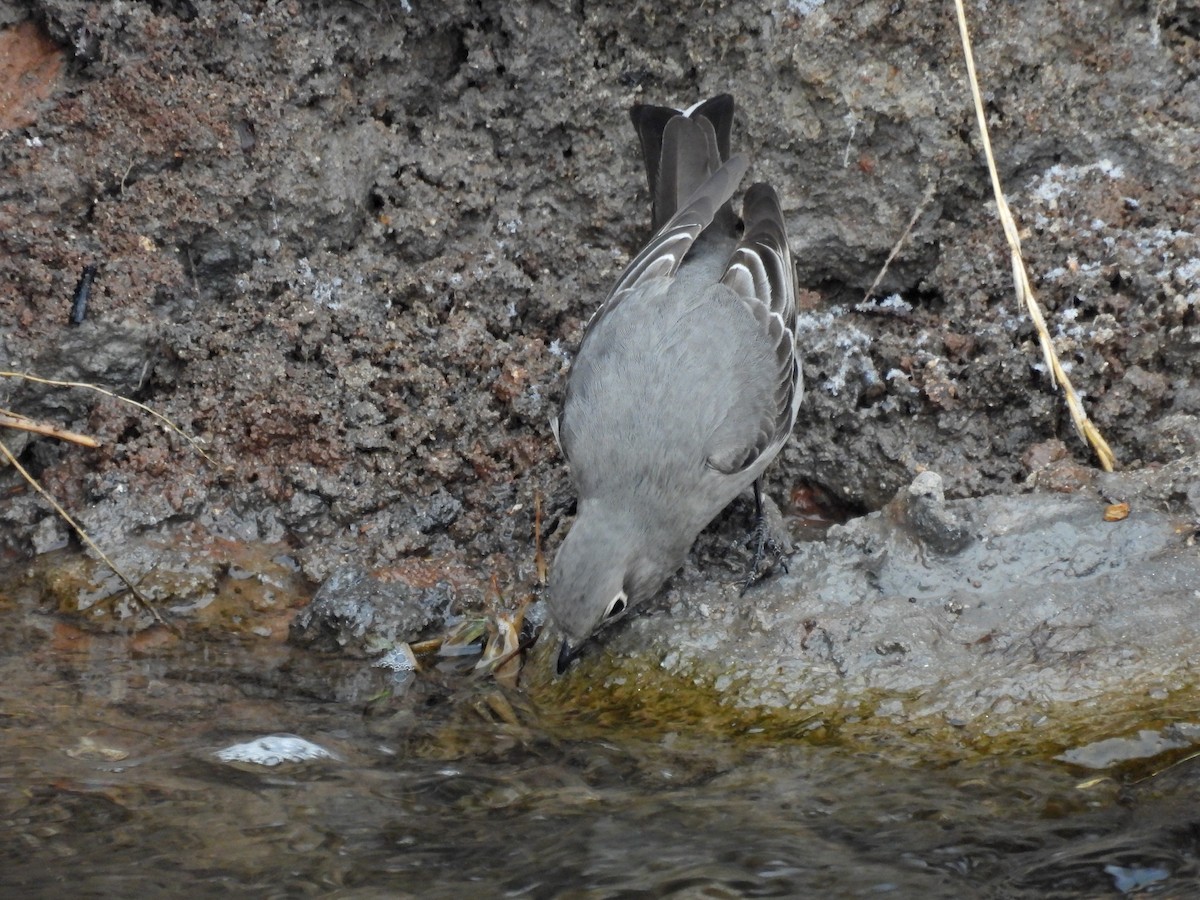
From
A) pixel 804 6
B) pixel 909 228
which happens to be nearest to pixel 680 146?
pixel 804 6

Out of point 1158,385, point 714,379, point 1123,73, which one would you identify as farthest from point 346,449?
point 1123,73

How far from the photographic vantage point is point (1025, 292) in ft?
20.9

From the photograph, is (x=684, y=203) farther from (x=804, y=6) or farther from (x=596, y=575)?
(x=596, y=575)

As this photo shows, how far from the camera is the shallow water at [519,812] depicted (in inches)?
160

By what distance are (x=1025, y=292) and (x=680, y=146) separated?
6.16 feet

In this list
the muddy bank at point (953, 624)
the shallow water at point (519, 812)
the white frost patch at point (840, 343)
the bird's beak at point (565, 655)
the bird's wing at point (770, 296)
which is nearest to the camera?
the shallow water at point (519, 812)

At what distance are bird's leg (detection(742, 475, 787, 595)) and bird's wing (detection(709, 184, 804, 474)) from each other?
0.29m

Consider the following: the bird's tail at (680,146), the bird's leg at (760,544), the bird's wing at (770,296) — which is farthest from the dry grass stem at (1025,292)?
the bird's leg at (760,544)

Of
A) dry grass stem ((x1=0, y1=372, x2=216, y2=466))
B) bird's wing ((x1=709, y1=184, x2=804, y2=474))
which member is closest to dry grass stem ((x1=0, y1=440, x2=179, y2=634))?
dry grass stem ((x1=0, y1=372, x2=216, y2=466))

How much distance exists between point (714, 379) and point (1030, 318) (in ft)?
5.73

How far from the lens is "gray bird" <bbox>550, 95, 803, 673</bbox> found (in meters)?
5.43

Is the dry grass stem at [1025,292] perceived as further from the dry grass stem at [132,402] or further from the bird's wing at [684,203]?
the dry grass stem at [132,402]

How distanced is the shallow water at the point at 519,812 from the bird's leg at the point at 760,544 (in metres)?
0.94

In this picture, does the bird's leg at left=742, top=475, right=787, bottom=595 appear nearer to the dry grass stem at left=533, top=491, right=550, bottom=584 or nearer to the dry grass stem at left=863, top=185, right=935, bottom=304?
the dry grass stem at left=533, top=491, right=550, bottom=584
